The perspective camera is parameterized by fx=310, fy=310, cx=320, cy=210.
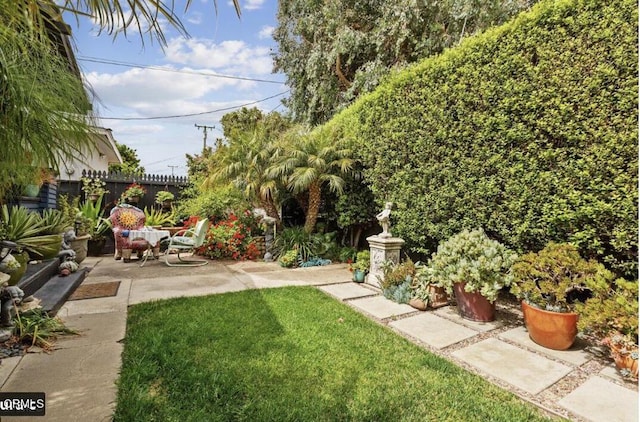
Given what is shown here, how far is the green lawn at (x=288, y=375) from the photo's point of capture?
179cm

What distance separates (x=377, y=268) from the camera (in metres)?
4.73


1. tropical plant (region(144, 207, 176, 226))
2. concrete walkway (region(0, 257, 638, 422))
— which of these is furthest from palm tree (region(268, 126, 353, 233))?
tropical plant (region(144, 207, 176, 226))

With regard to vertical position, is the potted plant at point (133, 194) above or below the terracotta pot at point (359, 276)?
above

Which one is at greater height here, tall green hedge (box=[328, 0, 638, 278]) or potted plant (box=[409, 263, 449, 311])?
tall green hedge (box=[328, 0, 638, 278])

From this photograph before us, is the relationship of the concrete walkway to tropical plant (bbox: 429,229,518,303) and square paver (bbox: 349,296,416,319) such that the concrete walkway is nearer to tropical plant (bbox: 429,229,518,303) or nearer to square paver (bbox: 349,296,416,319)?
square paver (bbox: 349,296,416,319)

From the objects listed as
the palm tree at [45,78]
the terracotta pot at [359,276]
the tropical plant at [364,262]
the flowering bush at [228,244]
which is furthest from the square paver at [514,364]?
the flowering bush at [228,244]

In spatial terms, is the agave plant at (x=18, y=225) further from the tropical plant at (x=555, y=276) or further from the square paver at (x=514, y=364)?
the tropical plant at (x=555, y=276)

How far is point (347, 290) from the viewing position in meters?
4.43

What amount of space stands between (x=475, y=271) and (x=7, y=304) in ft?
13.6

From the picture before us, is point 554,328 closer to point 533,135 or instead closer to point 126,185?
point 533,135

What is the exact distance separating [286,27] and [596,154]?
11660 mm

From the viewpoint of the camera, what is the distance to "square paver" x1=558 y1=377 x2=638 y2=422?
1.80 m

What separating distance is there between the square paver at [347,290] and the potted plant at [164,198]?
20.4ft

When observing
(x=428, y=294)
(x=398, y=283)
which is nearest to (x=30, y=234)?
(x=398, y=283)
